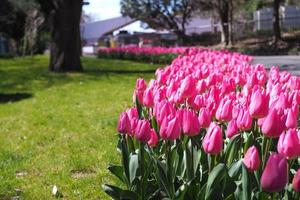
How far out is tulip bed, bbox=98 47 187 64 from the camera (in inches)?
934

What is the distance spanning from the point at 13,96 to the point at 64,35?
5.01 metres

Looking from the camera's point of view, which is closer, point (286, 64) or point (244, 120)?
point (244, 120)

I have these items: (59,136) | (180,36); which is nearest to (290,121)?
(59,136)

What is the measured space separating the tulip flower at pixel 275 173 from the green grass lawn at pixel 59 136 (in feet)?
8.24

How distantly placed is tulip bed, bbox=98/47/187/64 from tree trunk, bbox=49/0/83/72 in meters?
5.25

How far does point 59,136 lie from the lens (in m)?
7.17

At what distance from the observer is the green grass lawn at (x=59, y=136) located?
4.79 meters

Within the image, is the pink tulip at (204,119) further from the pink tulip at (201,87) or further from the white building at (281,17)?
the white building at (281,17)

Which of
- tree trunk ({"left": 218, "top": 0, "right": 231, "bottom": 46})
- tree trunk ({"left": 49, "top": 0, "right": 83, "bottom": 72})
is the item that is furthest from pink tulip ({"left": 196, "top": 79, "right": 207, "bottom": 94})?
tree trunk ({"left": 218, "top": 0, "right": 231, "bottom": 46})

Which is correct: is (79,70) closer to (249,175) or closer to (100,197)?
(100,197)

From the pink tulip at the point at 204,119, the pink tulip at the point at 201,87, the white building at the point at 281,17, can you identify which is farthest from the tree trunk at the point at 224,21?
the pink tulip at the point at 204,119

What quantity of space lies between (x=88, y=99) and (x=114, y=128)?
3782 millimetres

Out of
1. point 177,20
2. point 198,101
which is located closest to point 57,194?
point 198,101

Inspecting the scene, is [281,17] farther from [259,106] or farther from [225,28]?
[259,106]
